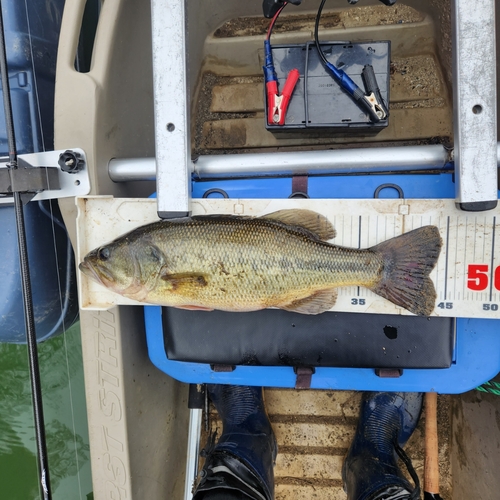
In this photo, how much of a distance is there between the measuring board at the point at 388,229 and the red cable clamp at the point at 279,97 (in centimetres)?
45

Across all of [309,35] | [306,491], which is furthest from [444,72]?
[306,491]

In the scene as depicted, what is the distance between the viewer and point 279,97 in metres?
1.86

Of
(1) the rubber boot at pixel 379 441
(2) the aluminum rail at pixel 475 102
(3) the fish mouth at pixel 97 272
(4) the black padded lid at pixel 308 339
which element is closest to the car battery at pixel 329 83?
(2) the aluminum rail at pixel 475 102

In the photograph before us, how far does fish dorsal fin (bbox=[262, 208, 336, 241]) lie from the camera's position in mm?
1623

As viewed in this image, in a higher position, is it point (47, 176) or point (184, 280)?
point (47, 176)

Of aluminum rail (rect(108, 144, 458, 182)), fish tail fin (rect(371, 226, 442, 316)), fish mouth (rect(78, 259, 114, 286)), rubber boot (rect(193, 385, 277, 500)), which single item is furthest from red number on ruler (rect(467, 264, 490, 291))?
fish mouth (rect(78, 259, 114, 286))

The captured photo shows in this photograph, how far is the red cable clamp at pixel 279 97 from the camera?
1852 mm

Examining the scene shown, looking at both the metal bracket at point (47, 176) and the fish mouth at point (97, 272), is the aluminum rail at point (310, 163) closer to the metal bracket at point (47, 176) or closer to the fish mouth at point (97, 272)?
the metal bracket at point (47, 176)

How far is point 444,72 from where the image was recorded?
7.52ft

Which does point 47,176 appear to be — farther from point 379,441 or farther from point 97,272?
point 379,441

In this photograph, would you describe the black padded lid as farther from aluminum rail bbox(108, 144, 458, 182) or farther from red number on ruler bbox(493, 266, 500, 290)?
aluminum rail bbox(108, 144, 458, 182)

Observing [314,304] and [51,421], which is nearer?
[314,304]

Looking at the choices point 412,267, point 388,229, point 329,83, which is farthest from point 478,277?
point 329,83

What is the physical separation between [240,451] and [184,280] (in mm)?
1045
